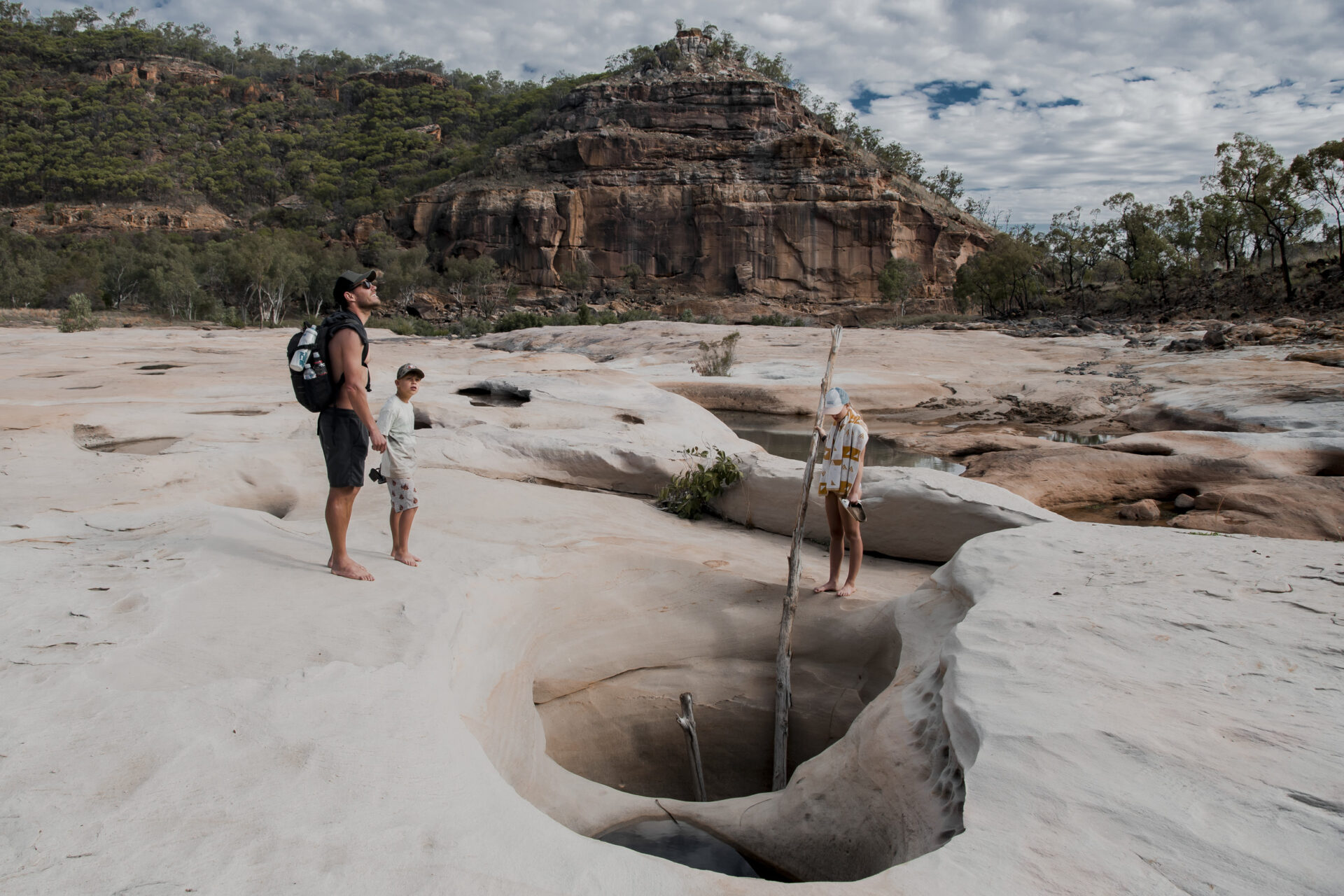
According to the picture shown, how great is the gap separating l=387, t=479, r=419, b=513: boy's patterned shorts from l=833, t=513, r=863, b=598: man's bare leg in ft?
9.85

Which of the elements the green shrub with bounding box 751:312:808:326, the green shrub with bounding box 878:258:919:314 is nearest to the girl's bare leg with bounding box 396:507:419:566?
the green shrub with bounding box 751:312:808:326

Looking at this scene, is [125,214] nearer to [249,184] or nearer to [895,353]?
[249,184]

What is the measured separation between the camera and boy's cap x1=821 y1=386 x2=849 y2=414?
18.1 ft

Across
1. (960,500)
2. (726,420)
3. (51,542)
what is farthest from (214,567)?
(726,420)

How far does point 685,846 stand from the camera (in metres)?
4.14

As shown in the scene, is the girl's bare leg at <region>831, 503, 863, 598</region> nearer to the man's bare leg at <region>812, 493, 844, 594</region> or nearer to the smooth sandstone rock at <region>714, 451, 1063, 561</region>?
the man's bare leg at <region>812, 493, 844, 594</region>

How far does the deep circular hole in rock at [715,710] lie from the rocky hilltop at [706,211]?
50582 millimetres

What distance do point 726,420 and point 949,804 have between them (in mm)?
14579

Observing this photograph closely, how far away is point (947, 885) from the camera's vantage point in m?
2.12

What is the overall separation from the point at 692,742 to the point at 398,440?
265cm

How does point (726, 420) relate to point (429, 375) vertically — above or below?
below

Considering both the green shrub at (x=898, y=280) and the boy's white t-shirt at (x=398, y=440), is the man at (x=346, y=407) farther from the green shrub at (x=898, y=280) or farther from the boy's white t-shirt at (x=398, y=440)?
the green shrub at (x=898, y=280)

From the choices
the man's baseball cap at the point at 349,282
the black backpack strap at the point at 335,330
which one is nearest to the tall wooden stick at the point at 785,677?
the black backpack strap at the point at 335,330

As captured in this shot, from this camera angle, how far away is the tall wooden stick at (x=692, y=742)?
5.04 metres
